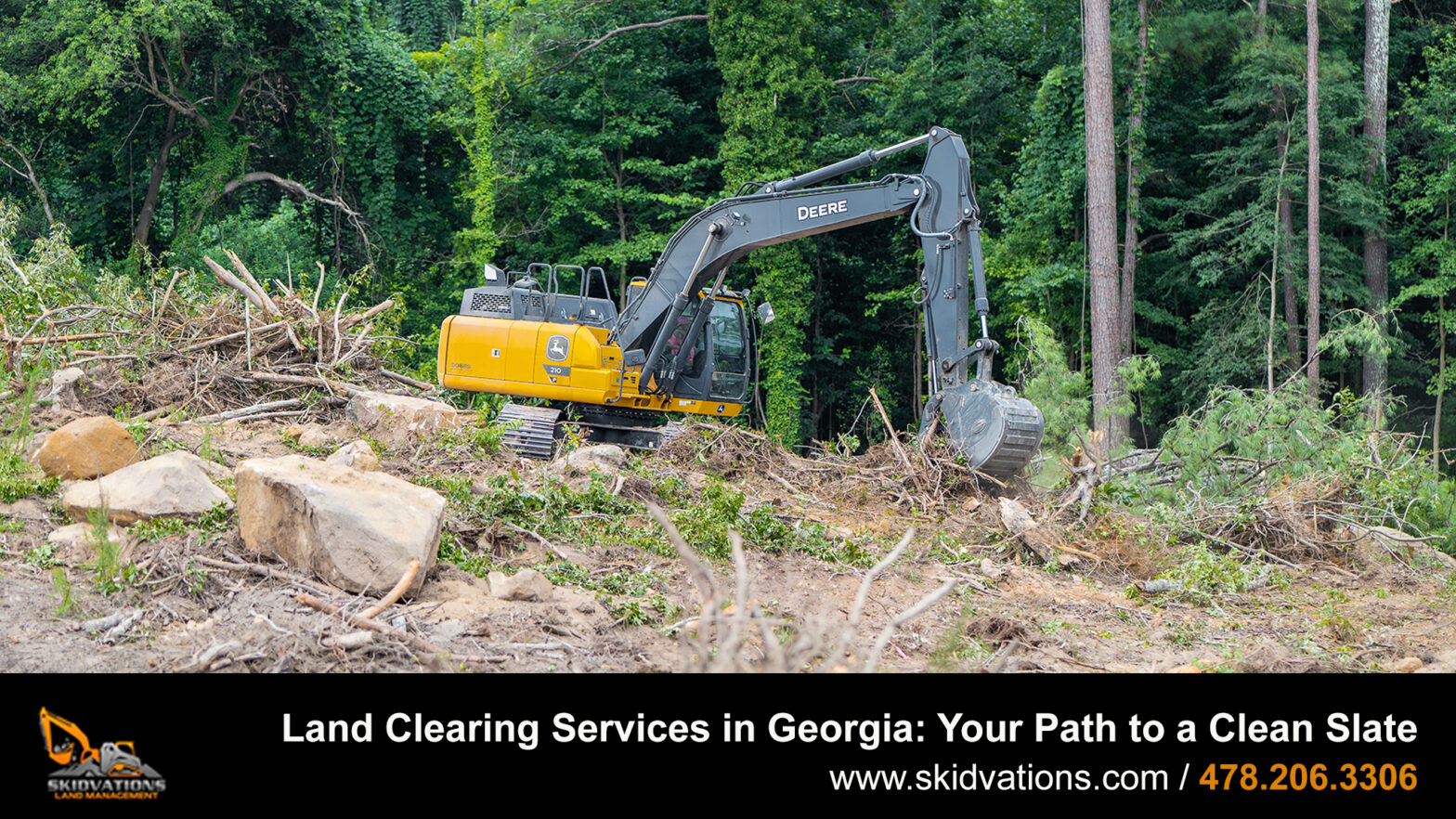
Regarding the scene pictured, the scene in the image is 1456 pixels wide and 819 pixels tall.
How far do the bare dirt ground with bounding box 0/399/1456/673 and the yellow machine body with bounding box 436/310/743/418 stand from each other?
2.11 meters

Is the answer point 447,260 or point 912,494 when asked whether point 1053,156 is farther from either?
point 447,260

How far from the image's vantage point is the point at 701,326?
1185 centimetres

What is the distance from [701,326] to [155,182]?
14373mm

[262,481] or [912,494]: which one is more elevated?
[262,481]

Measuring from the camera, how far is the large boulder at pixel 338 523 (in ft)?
15.9

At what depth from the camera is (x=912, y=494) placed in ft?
29.8
